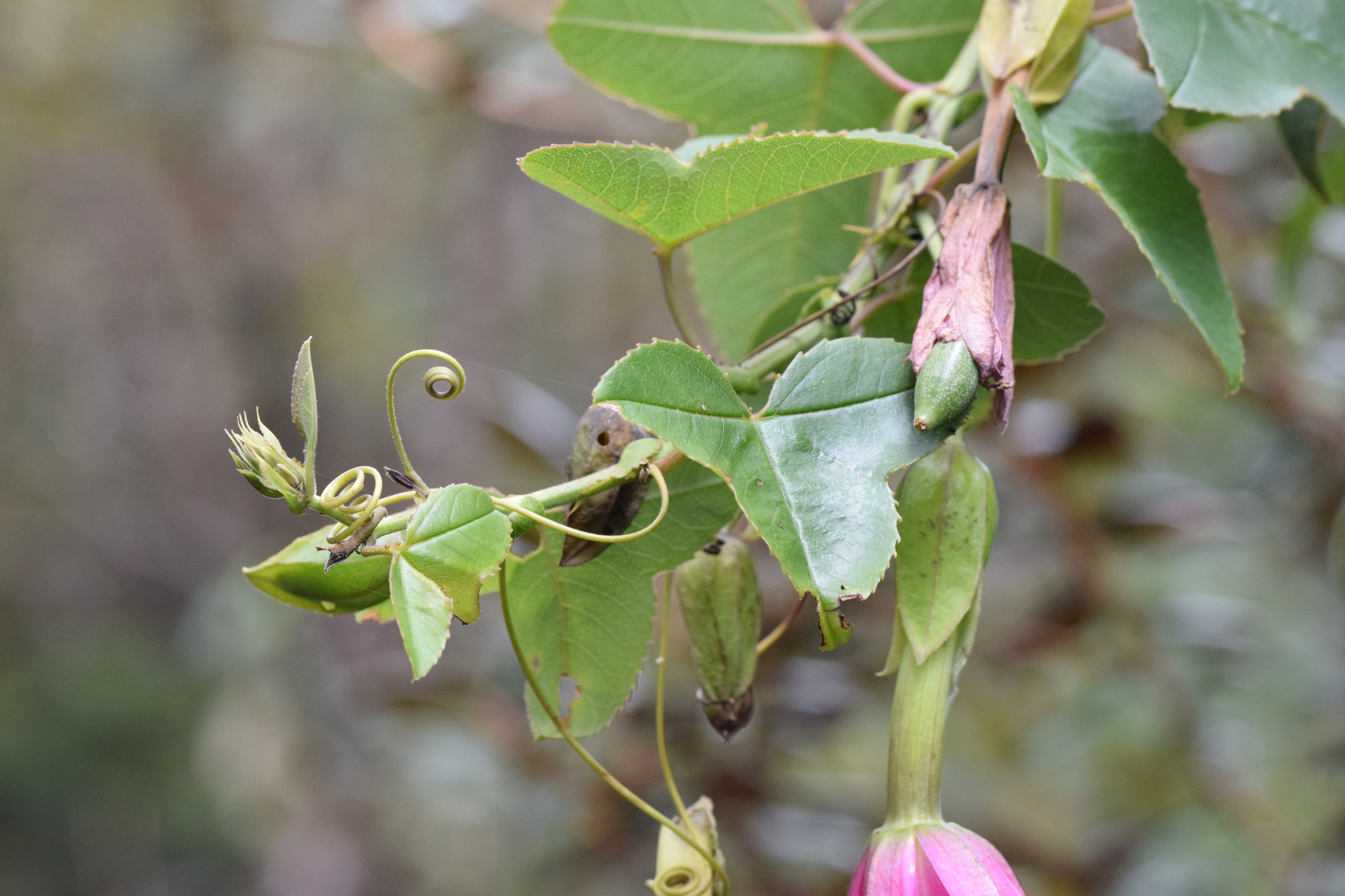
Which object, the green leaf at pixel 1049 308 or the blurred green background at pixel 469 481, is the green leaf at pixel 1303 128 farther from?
the green leaf at pixel 1049 308

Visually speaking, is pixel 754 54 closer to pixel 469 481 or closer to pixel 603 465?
pixel 603 465

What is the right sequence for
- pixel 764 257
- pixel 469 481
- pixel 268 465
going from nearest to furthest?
pixel 268 465 → pixel 764 257 → pixel 469 481

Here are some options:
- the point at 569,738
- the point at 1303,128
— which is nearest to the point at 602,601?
the point at 569,738

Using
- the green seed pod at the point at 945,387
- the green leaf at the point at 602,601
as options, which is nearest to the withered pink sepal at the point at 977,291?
the green seed pod at the point at 945,387

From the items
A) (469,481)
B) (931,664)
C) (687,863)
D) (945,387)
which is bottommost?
(469,481)

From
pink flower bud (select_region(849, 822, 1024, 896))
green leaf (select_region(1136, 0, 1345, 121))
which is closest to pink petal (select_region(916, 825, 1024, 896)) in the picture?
pink flower bud (select_region(849, 822, 1024, 896))

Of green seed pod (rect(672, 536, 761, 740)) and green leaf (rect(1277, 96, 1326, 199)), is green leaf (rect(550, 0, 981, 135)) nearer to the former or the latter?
green leaf (rect(1277, 96, 1326, 199))
